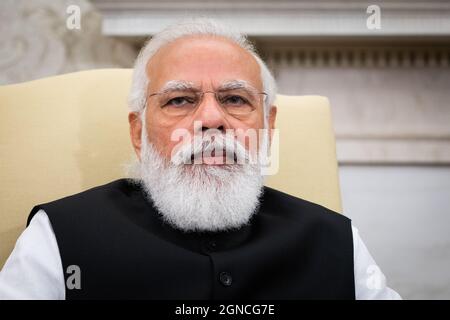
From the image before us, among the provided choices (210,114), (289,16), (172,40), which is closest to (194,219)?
(210,114)

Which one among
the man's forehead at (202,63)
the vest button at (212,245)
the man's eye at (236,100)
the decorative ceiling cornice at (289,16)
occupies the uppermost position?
the decorative ceiling cornice at (289,16)

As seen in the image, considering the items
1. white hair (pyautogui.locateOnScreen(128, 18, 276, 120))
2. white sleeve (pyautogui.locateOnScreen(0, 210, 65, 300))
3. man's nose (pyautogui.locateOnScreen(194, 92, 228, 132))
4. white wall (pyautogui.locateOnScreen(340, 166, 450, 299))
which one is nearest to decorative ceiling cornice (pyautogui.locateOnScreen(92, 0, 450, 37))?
white wall (pyautogui.locateOnScreen(340, 166, 450, 299))

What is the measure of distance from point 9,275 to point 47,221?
4.8 inches

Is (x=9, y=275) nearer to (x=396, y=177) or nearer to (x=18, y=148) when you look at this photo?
(x=18, y=148)

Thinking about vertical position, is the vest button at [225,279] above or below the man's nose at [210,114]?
A: below

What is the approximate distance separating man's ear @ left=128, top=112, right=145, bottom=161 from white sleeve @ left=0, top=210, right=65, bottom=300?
12.5 inches

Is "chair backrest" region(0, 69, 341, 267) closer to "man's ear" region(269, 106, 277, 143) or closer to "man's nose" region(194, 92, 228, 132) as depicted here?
"man's ear" region(269, 106, 277, 143)

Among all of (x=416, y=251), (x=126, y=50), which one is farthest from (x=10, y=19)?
(x=416, y=251)

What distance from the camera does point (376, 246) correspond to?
2.01 metres

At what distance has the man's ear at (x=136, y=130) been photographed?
3.75 feet

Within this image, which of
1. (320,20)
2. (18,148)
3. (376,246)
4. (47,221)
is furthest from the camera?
(376,246)

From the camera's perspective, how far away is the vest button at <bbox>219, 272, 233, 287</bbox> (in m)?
Result: 0.88

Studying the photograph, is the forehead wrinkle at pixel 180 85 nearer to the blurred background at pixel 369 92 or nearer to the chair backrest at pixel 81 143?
the chair backrest at pixel 81 143

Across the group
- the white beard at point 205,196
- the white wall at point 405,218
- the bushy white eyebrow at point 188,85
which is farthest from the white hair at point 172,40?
the white wall at point 405,218
